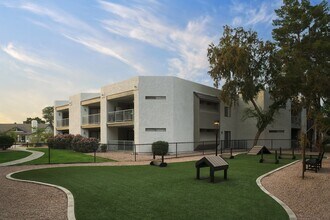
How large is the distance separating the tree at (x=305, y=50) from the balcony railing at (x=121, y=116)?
1419cm

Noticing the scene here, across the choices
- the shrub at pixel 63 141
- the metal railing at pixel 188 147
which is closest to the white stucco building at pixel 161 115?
the metal railing at pixel 188 147

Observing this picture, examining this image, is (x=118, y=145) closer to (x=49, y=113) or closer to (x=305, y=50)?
(x=305, y=50)

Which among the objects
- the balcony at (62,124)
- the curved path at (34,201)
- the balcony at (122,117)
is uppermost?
the balcony at (122,117)

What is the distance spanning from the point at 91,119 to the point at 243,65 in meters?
18.3

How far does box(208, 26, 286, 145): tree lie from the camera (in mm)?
26027

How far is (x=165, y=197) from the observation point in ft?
27.5

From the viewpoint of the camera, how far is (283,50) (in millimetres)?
26891

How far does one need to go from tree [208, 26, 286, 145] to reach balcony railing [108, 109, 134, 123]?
849cm

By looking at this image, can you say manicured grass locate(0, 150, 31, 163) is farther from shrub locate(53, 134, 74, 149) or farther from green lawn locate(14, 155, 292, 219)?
Result: green lawn locate(14, 155, 292, 219)

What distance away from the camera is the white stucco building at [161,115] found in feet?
84.6

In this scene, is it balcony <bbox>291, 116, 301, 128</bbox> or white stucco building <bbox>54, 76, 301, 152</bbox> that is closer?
white stucco building <bbox>54, 76, 301, 152</bbox>

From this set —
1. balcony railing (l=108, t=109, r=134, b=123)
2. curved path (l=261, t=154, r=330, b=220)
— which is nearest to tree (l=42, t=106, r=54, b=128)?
balcony railing (l=108, t=109, r=134, b=123)

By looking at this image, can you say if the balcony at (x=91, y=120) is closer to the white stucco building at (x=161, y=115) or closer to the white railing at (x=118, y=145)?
the white stucco building at (x=161, y=115)

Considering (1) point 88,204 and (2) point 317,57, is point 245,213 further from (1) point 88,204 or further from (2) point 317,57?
(2) point 317,57
